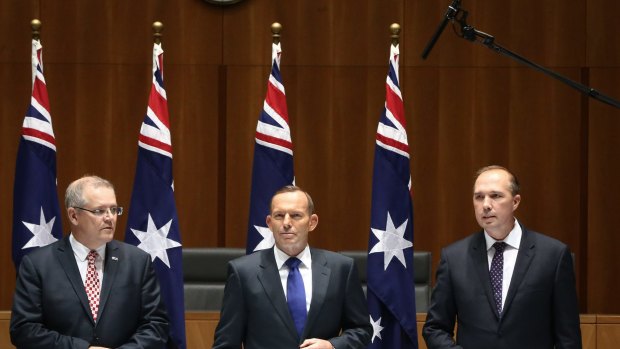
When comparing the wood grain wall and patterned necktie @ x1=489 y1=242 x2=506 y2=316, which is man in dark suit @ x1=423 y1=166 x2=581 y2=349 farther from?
the wood grain wall

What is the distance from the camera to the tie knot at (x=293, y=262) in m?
3.81

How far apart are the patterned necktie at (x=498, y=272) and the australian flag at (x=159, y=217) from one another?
177 cm

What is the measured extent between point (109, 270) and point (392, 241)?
1.74 m

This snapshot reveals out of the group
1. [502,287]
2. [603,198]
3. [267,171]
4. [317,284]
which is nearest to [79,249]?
[317,284]

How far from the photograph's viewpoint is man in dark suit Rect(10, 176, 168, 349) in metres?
3.74

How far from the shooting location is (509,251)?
3963mm

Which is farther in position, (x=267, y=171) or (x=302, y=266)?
(x=267, y=171)

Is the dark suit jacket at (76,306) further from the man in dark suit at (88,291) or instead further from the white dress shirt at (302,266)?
the white dress shirt at (302,266)

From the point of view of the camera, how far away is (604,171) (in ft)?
23.0

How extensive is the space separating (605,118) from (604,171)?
1.23 feet

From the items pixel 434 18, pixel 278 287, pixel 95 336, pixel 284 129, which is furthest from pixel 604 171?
pixel 95 336

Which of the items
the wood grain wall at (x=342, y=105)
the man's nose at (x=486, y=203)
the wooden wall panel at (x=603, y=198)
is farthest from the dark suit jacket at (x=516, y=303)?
the wooden wall panel at (x=603, y=198)

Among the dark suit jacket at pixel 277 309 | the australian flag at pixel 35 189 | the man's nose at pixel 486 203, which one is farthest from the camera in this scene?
the australian flag at pixel 35 189

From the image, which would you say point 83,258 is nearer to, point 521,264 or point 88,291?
point 88,291
